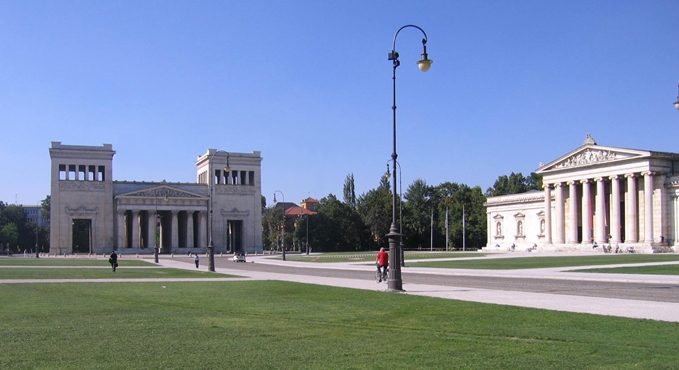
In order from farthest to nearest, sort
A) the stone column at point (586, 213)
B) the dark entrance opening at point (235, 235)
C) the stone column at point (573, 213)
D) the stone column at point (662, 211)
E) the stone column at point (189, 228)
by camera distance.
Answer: the dark entrance opening at point (235, 235), the stone column at point (189, 228), the stone column at point (573, 213), the stone column at point (586, 213), the stone column at point (662, 211)

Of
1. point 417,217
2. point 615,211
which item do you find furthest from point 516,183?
point 615,211

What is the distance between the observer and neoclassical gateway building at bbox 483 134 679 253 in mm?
86562

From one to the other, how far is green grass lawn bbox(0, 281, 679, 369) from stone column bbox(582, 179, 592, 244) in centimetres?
8344

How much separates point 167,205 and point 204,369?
130 meters

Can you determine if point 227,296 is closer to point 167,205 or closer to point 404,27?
point 404,27

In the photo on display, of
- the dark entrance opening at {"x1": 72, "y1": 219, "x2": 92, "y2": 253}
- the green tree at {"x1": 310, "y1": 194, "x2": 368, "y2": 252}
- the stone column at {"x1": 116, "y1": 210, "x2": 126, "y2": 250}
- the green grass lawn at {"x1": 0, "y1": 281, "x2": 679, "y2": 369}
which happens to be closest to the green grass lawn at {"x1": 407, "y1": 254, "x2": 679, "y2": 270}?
the green grass lawn at {"x1": 0, "y1": 281, "x2": 679, "y2": 369}

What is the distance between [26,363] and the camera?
10648mm

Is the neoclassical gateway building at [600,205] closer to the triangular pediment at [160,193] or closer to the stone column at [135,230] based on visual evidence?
the triangular pediment at [160,193]

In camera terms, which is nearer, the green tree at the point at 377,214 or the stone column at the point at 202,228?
the stone column at the point at 202,228

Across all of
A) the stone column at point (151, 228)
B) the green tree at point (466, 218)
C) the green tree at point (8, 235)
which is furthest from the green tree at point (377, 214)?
the green tree at point (8, 235)

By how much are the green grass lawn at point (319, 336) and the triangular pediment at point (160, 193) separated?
380 feet

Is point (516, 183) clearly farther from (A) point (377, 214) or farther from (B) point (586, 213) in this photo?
(B) point (586, 213)

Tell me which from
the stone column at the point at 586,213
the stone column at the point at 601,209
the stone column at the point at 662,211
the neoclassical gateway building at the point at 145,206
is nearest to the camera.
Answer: the stone column at the point at 662,211

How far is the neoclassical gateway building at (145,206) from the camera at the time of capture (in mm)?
131375
